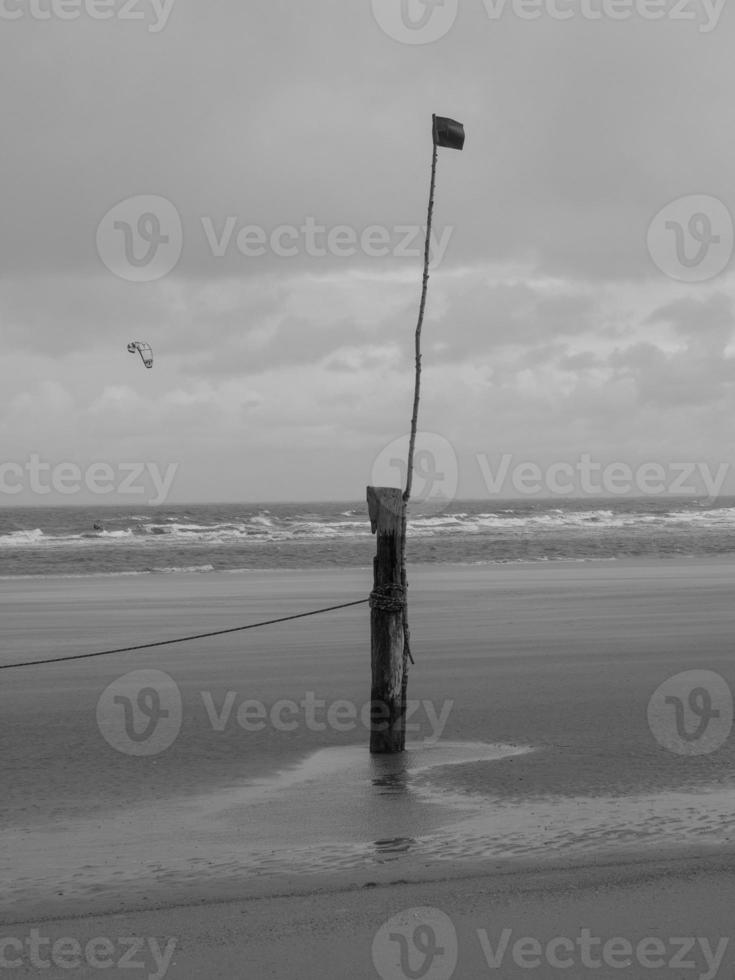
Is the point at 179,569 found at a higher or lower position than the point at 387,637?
lower

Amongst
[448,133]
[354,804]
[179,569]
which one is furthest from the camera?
[179,569]

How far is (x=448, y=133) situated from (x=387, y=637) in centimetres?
388

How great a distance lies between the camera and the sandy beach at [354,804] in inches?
197

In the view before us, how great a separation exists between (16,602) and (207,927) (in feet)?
58.3

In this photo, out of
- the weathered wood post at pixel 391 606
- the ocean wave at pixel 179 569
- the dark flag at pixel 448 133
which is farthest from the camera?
the ocean wave at pixel 179 569

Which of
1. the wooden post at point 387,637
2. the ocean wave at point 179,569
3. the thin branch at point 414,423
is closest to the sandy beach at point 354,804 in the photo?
the wooden post at point 387,637

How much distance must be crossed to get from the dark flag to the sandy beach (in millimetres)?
4699

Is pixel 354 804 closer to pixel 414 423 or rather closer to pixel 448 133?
pixel 414 423

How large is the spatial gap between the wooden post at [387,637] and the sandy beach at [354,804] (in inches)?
10.6

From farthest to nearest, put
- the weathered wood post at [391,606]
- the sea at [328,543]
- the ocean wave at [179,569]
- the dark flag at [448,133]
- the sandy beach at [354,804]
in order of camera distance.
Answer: the sea at [328,543]
the ocean wave at [179,569]
the dark flag at [448,133]
the weathered wood post at [391,606]
the sandy beach at [354,804]

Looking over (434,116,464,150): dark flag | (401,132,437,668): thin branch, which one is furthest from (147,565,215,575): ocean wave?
(434,116,464,150): dark flag

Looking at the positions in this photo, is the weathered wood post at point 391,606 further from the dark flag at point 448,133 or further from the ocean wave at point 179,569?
the ocean wave at point 179,569

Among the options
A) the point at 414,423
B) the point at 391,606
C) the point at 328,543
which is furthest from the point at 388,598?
the point at 328,543

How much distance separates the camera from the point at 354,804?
704 cm
